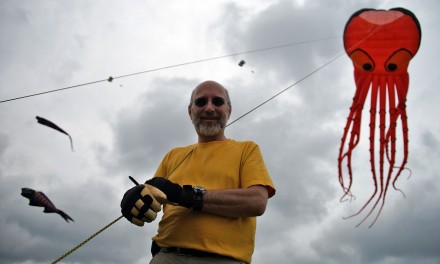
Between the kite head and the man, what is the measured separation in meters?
4.46

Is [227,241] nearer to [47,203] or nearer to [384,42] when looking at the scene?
[47,203]

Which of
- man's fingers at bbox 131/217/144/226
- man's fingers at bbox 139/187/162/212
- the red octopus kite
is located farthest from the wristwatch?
the red octopus kite

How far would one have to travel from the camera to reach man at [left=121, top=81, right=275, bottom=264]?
241 centimetres

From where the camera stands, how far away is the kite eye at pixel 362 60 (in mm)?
6527

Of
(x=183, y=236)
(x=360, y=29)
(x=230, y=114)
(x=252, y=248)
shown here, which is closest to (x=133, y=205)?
(x=183, y=236)

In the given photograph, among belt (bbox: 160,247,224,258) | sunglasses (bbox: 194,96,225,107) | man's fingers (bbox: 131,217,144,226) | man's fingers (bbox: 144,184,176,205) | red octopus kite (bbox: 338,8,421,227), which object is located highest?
red octopus kite (bbox: 338,8,421,227)

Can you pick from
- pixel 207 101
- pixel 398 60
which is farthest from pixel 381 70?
pixel 207 101

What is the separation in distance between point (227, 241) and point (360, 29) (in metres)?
5.30

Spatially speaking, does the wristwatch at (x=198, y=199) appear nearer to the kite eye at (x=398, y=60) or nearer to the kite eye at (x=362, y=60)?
the kite eye at (x=362, y=60)

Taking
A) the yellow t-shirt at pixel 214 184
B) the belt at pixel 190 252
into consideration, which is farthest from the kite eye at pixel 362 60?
the belt at pixel 190 252

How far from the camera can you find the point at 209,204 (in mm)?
2453

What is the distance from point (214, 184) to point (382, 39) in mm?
5042

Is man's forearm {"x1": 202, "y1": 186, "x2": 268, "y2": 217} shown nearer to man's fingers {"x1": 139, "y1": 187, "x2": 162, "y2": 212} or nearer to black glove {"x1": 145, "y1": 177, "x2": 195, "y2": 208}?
black glove {"x1": 145, "y1": 177, "x2": 195, "y2": 208}

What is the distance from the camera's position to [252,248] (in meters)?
2.63
